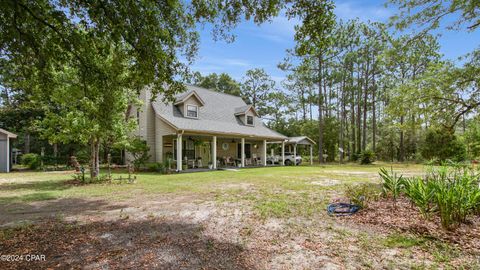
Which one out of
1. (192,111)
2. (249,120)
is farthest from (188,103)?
(249,120)

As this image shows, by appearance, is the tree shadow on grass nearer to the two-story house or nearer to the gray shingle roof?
the two-story house

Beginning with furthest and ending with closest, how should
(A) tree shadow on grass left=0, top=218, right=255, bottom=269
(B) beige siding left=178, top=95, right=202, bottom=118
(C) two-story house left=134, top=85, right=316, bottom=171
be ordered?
(B) beige siding left=178, top=95, right=202, bottom=118 → (C) two-story house left=134, top=85, right=316, bottom=171 → (A) tree shadow on grass left=0, top=218, right=255, bottom=269

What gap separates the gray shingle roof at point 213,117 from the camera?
58.7 feet

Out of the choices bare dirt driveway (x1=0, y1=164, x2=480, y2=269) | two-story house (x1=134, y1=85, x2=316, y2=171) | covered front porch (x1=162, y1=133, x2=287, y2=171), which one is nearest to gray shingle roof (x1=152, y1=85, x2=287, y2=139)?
two-story house (x1=134, y1=85, x2=316, y2=171)

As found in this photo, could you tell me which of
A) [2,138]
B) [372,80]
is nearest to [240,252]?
[2,138]

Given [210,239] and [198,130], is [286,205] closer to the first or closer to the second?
[210,239]

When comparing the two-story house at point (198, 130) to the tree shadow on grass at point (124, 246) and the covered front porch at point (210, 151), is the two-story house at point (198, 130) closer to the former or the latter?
the covered front porch at point (210, 151)

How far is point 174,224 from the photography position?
4.97m

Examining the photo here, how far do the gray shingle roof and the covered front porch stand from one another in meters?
0.69

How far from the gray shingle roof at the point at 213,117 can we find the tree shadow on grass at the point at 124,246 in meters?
11.6

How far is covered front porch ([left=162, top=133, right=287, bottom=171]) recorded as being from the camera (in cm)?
1849

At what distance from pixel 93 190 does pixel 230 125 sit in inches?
537

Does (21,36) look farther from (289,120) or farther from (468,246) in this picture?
(289,120)

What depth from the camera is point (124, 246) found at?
388 centimetres
